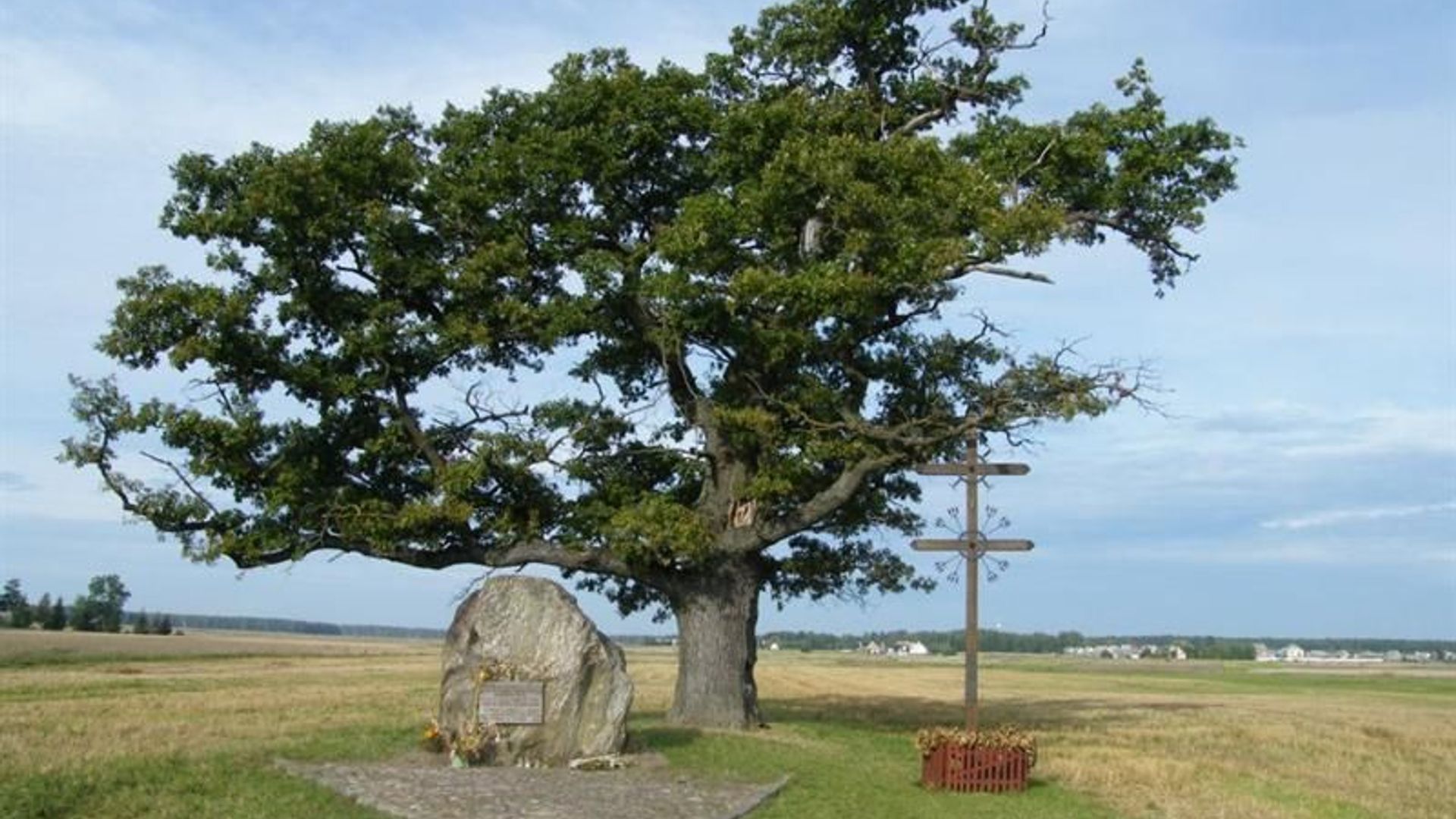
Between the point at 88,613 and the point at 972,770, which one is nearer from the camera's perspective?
the point at 972,770

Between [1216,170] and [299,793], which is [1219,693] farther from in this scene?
[299,793]

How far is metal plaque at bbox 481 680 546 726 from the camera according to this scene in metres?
19.9

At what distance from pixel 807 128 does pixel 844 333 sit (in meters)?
3.68

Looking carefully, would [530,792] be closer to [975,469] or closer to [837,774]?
[837,774]

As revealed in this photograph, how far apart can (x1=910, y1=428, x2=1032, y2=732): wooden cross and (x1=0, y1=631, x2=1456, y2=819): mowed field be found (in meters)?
1.76

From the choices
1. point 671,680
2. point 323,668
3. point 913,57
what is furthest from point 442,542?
point 323,668

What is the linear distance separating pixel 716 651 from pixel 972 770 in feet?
25.2

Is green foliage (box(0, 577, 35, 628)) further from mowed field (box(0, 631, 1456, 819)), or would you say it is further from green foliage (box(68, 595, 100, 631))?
mowed field (box(0, 631, 1456, 819))

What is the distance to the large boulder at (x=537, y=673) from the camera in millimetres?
19922

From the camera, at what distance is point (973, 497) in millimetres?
21500

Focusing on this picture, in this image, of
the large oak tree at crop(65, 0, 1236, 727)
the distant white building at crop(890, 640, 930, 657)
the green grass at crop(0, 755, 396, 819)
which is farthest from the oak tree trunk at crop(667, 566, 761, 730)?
the distant white building at crop(890, 640, 930, 657)

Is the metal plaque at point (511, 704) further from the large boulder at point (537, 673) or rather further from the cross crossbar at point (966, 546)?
the cross crossbar at point (966, 546)

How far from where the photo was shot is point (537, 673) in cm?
2023

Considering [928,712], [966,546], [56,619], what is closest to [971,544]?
[966,546]
